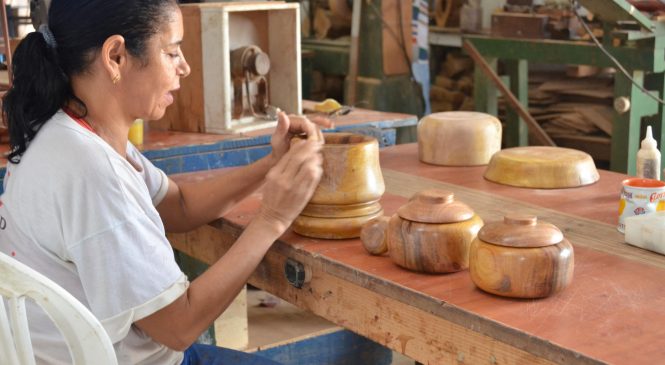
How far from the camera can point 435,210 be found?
1.57 meters

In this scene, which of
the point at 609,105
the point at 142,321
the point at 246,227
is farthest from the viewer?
the point at 609,105

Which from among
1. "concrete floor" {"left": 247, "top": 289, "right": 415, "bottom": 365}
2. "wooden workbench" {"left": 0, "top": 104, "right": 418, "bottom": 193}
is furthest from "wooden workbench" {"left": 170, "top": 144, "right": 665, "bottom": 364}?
"concrete floor" {"left": 247, "top": 289, "right": 415, "bottom": 365}

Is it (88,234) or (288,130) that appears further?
(288,130)

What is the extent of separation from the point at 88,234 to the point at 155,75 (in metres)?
0.37

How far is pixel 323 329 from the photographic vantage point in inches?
119

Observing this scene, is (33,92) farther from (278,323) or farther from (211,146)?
(278,323)

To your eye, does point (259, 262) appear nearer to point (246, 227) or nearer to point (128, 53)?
point (246, 227)

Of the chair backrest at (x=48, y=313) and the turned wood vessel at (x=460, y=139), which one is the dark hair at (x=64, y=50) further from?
the turned wood vessel at (x=460, y=139)

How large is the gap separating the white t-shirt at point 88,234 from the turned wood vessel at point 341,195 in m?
0.31

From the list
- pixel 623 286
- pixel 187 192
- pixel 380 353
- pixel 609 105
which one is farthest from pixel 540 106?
pixel 623 286

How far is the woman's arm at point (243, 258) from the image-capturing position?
1.62m

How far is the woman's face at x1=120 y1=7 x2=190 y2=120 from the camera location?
1735mm

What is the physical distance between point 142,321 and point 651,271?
886mm

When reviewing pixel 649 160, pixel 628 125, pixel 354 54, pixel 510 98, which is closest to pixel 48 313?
pixel 649 160
